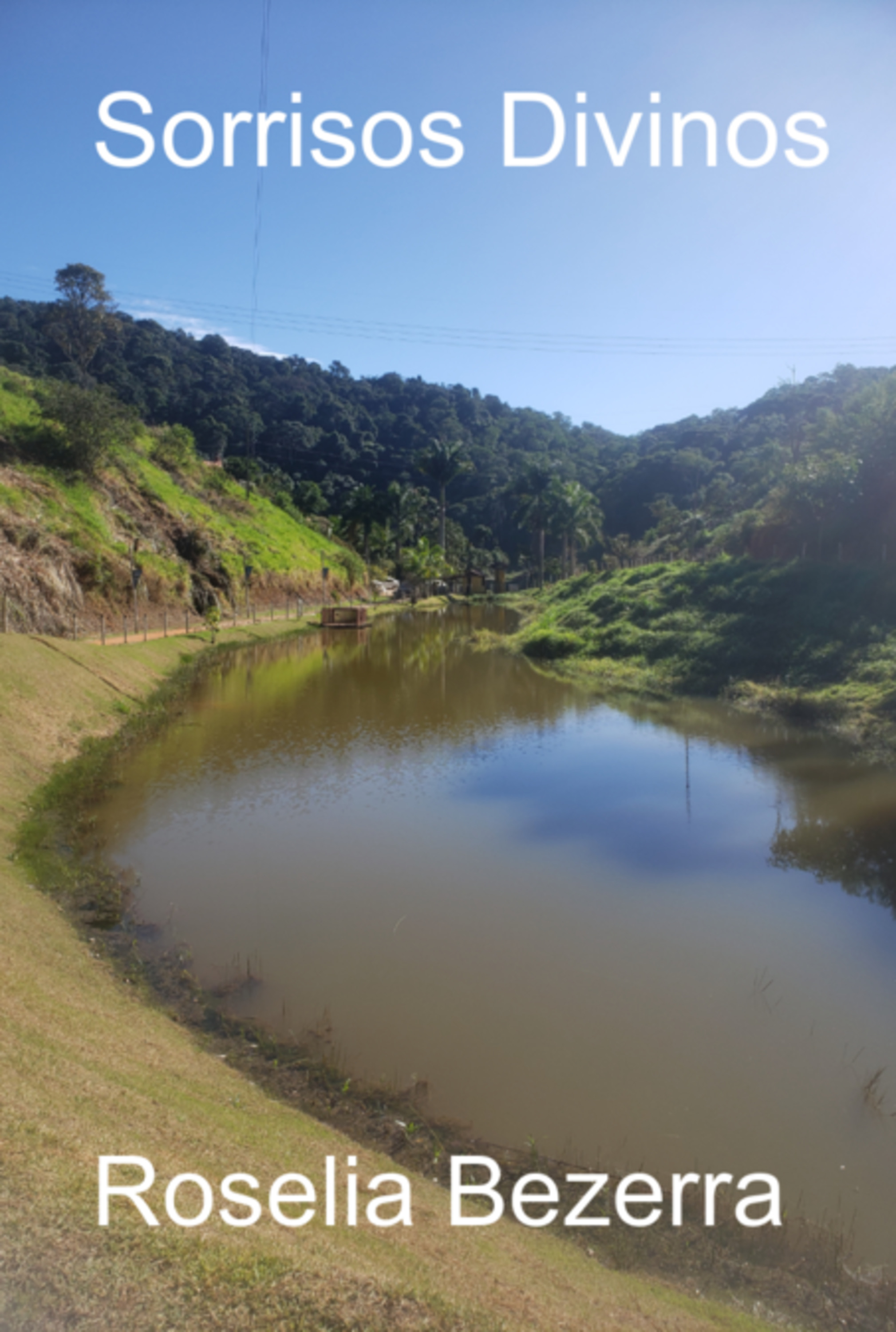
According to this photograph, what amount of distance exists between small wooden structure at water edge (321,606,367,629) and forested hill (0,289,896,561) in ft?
66.9

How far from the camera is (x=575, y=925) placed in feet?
36.1

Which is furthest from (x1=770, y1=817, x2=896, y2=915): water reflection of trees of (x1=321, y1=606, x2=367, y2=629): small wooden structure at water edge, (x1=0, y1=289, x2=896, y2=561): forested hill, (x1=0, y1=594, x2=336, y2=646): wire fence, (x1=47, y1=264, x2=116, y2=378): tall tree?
(x1=47, y1=264, x2=116, y2=378): tall tree

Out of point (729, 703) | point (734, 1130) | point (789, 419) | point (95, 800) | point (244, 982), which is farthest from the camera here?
point (789, 419)

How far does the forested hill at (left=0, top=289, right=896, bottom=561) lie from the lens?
37.3 m

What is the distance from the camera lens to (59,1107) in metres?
5.46

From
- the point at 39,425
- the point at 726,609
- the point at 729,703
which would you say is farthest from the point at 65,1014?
the point at 39,425

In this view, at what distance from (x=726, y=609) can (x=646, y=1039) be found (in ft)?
101

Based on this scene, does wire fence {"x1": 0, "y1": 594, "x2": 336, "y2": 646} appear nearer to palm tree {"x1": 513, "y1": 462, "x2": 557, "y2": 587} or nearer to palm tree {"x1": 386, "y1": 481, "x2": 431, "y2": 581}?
palm tree {"x1": 386, "y1": 481, "x2": 431, "y2": 581}

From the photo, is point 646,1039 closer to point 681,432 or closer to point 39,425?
point 39,425

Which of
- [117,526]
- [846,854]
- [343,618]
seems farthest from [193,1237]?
[343,618]

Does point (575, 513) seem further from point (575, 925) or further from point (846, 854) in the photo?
point (575, 925)

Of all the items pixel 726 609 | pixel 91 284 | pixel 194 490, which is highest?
pixel 91 284

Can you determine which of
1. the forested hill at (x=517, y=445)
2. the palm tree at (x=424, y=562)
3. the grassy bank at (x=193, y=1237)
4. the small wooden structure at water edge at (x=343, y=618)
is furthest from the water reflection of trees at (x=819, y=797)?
the palm tree at (x=424, y=562)

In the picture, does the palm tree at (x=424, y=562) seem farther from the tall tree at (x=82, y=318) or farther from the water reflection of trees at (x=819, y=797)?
the water reflection of trees at (x=819, y=797)
